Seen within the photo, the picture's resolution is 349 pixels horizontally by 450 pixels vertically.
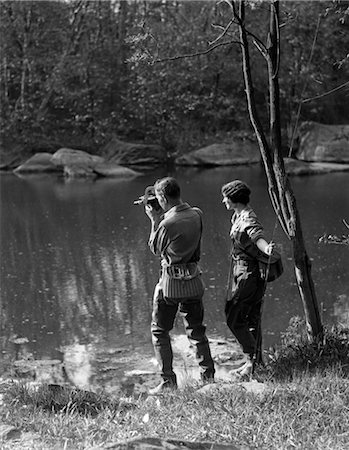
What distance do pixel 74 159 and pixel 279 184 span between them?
66.2ft

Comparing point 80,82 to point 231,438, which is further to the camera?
point 80,82

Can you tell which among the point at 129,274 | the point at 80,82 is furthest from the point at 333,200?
the point at 80,82

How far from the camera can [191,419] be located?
3.82 m

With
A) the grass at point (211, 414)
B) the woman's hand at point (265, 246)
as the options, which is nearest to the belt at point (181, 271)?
the woman's hand at point (265, 246)

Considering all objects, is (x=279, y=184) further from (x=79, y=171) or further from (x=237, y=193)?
(x=79, y=171)

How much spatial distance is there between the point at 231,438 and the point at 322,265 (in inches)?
269

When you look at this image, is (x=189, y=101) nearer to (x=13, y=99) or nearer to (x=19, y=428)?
(x=13, y=99)

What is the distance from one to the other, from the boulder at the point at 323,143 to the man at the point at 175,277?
21.1 m

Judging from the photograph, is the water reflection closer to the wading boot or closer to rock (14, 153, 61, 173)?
the wading boot

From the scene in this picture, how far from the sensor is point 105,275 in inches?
397

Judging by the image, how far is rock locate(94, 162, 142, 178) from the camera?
23750 mm

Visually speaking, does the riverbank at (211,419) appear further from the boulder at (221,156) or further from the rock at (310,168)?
the boulder at (221,156)

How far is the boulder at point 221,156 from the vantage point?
2659 cm

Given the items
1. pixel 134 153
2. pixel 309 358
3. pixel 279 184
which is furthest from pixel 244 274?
pixel 134 153
